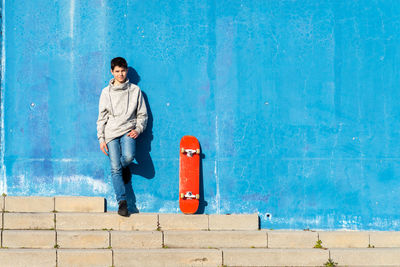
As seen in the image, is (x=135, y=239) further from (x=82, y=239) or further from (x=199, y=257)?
(x=199, y=257)

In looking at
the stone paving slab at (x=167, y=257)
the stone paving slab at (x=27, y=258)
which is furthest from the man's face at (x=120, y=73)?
the stone paving slab at (x=27, y=258)

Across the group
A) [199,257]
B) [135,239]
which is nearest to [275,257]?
[199,257]

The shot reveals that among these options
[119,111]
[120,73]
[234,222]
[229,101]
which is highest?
[120,73]

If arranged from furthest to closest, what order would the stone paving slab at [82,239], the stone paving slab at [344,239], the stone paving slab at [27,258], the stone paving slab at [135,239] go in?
1. the stone paving slab at [344,239]
2. the stone paving slab at [135,239]
3. the stone paving slab at [82,239]
4. the stone paving slab at [27,258]

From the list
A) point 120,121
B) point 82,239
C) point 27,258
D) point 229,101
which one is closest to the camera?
point 27,258

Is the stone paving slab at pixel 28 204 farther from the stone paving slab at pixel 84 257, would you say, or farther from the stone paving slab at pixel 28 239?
the stone paving slab at pixel 84 257

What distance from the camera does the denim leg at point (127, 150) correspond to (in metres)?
7.28

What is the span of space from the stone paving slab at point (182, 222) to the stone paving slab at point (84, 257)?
865 mm

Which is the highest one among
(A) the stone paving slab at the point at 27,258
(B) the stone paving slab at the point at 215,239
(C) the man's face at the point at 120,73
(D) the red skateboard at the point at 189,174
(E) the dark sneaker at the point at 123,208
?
(C) the man's face at the point at 120,73

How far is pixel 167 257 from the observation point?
6664 mm

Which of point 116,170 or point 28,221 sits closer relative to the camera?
point 28,221

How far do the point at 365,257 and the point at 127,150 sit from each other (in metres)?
2.93

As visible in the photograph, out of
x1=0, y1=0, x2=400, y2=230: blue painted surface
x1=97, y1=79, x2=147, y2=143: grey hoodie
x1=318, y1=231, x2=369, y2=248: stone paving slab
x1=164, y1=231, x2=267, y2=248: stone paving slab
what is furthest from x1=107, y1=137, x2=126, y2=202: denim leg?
x1=318, y1=231, x2=369, y2=248: stone paving slab

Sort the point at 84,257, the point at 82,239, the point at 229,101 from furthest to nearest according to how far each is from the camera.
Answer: the point at 229,101, the point at 82,239, the point at 84,257
